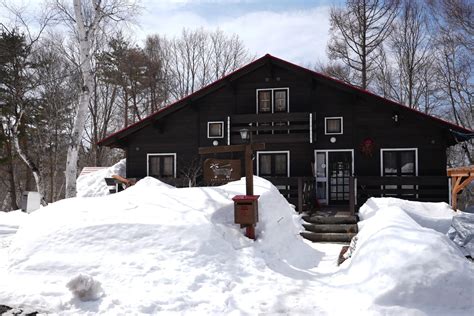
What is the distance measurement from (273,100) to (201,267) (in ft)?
34.3

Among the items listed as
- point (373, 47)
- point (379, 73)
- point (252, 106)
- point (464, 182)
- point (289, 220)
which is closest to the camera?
point (289, 220)

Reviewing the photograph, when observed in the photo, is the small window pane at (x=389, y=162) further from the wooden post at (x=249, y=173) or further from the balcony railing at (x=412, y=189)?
the wooden post at (x=249, y=173)

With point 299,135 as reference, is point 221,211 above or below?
below

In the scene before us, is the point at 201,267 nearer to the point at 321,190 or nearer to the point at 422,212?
the point at 422,212

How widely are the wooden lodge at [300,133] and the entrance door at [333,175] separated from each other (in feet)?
0.12

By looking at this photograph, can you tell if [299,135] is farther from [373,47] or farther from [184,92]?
[184,92]

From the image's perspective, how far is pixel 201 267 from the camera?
546 centimetres

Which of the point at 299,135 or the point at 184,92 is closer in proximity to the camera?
the point at 299,135

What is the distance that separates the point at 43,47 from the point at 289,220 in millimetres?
18103

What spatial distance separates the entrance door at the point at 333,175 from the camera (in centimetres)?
1416

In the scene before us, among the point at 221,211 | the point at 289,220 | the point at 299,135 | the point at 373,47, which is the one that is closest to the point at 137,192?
the point at 221,211

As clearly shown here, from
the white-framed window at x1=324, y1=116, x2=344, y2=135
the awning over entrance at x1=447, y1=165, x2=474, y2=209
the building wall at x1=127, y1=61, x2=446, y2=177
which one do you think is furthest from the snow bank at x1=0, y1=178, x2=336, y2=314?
the white-framed window at x1=324, y1=116, x2=344, y2=135

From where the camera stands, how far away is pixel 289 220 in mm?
9180

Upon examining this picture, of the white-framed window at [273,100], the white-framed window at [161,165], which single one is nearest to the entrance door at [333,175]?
the white-framed window at [273,100]
